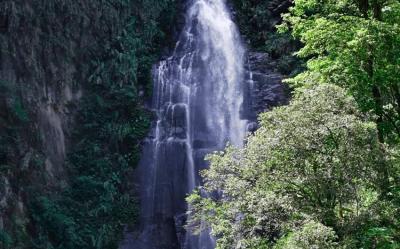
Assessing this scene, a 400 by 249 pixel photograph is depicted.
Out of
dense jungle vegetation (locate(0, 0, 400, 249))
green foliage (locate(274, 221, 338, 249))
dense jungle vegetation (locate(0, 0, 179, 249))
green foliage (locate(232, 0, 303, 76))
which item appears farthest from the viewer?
green foliage (locate(232, 0, 303, 76))

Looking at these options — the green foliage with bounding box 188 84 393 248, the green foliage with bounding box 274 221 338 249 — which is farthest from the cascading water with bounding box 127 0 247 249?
the green foliage with bounding box 274 221 338 249

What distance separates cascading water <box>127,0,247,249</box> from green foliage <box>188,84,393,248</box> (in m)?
13.4

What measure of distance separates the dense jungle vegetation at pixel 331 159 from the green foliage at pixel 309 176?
0.02m

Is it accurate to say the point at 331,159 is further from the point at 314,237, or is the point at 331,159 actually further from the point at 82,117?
the point at 82,117

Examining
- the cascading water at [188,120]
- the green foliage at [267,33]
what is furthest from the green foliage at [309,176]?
the green foliage at [267,33]

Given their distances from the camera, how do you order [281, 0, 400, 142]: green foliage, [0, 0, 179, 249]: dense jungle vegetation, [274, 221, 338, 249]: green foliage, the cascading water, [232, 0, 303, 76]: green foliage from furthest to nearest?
[232, 0, 303, 76]: green foliage < the cascading water < [0, 0, 179, 249]: dense jungle vegetation < [281, 0, 400, 142]: green foliage < [274, 221, 338, 249]: green foliage

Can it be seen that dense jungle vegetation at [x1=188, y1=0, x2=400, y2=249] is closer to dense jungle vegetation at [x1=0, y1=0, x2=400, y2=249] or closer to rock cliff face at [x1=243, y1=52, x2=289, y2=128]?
dense jungle vegetation at [x1=0, y1=0, x2=400, y2=249]

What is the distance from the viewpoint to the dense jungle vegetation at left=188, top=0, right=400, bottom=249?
9.04 m

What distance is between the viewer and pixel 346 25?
1113 centimetres

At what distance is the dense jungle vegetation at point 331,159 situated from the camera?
904cm

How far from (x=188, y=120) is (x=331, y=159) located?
18527 millimetres

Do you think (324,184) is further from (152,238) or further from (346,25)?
(152,238)

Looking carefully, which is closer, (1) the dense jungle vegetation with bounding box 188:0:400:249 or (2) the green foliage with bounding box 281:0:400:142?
(1) the dense jungle vegetation with bounding box 188:0:400:249

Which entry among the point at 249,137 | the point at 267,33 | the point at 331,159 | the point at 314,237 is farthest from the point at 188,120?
the point at 314,237
